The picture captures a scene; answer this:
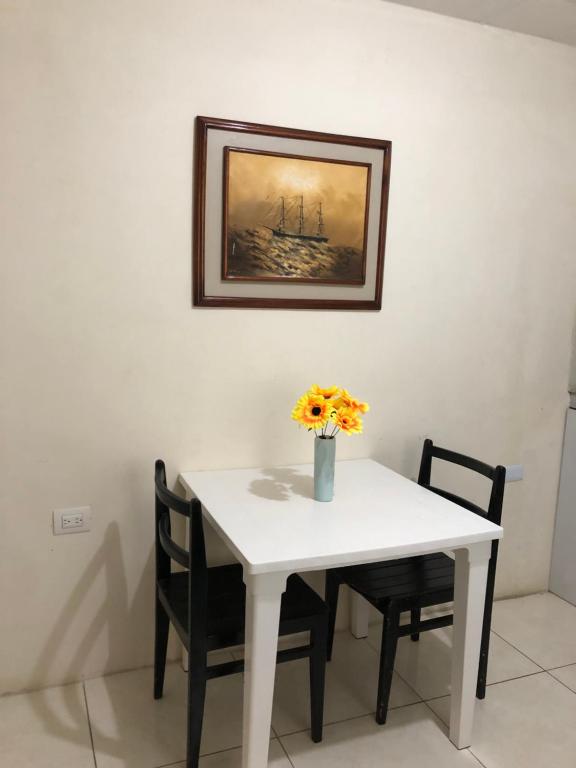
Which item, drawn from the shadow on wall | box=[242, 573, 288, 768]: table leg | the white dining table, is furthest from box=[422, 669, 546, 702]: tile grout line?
the shadow on wall

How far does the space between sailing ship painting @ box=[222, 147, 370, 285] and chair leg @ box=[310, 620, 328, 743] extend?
1.15 m

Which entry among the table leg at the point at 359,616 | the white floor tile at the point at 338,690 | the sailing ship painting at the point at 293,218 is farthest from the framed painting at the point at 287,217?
the white floor tile at the point at 338,690

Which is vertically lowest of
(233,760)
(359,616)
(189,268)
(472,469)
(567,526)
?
(233,760)

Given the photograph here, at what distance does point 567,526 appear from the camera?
282cm

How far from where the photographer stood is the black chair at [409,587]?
1.93m

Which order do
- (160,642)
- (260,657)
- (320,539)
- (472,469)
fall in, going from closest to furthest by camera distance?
(260,657), (320,539), (160,642), (472,469)

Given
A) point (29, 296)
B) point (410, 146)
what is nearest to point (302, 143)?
point (410, 146)

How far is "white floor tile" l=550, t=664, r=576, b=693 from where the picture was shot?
2.22 m

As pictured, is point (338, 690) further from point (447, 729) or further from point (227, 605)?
point (227, 605)

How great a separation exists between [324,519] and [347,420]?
0.30 metres

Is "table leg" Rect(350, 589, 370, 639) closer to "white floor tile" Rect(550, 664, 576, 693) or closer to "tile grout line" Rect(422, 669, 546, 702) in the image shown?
"tile grout line" Rect(422, 669, 546, 702)

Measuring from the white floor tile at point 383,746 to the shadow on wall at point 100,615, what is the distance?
0.68m

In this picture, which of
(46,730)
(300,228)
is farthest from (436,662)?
(300,228)

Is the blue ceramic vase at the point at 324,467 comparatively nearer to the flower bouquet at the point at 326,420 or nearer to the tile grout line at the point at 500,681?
the flower bouquet at the point at 326,420
